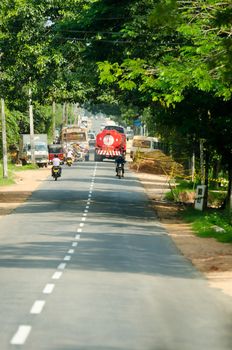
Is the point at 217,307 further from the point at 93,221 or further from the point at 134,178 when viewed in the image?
the point at 134,178

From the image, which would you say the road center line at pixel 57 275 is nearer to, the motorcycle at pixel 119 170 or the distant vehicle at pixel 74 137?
the motorcycle at pixel 119 170

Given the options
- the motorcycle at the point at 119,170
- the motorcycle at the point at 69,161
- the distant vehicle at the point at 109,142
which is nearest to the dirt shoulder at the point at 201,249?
the motorcycle at the point at 119,170

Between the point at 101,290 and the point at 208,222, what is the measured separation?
18.1m

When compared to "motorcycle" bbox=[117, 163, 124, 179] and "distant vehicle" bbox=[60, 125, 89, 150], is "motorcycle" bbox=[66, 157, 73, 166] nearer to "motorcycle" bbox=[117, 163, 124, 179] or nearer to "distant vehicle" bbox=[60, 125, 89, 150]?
"motorcycle" bbox=[117, 163, 124, 179]

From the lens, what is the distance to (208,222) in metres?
34.1

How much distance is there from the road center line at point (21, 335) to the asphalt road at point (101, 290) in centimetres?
1

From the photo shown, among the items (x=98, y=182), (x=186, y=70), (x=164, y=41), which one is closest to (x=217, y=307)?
(x=186, y=70)

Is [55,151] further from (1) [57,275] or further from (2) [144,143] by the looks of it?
(1) [57,275]

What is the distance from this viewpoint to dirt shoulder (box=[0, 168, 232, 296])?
21.1 meters

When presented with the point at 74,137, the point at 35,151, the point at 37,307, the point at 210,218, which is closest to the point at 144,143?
the point at 35,151

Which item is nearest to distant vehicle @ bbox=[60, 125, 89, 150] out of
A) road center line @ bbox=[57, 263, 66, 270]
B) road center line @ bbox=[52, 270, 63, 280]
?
road center line @ bbox=[57, 263, 66, 270]

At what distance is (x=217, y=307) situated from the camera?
48.8 ft

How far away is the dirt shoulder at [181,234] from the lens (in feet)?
69.3

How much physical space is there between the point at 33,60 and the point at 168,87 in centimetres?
1262
